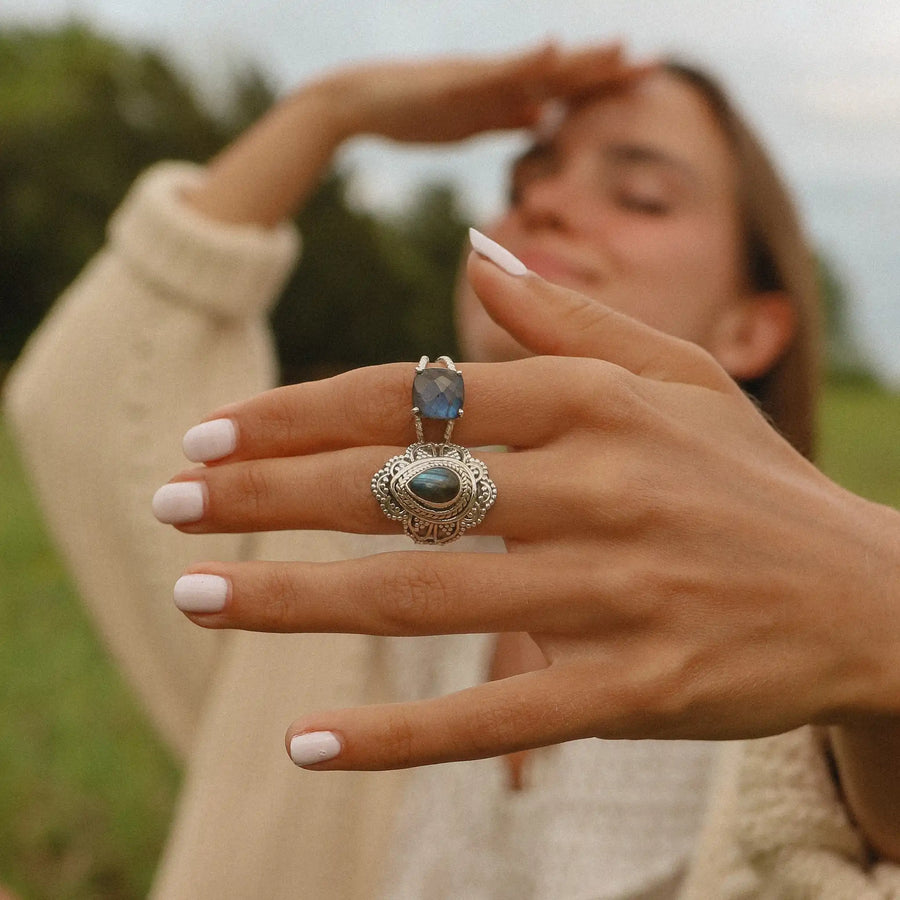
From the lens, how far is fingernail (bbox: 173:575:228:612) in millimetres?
560

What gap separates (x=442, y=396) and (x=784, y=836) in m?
0.48

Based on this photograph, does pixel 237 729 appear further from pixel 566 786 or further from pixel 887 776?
pixel 887 776

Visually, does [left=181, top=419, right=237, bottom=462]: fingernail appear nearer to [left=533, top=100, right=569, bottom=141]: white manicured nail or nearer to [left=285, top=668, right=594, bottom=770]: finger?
[left=285, top=668, right=594, bottom=770]: finger

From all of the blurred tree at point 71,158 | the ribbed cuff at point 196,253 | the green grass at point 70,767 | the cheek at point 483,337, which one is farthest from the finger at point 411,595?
the blurred tree at point 71,158

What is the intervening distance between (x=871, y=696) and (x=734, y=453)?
0.17 metres

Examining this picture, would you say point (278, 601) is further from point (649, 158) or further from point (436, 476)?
point (649, 158)

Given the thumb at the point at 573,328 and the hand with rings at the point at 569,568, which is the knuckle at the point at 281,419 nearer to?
the hand with rings at the point at 569,568

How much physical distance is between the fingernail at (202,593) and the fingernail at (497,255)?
0.27 m

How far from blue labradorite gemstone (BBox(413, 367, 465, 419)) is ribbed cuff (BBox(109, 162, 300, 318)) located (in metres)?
0.93

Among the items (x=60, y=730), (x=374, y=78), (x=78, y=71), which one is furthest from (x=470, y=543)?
(x=78, y=71)

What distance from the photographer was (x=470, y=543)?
49.2 inches

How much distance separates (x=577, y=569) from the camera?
551 millimetres

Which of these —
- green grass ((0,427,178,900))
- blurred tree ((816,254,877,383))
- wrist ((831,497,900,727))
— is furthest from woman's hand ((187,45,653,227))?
green grass ((0,427,178,900))

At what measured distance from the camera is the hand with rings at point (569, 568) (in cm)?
55
